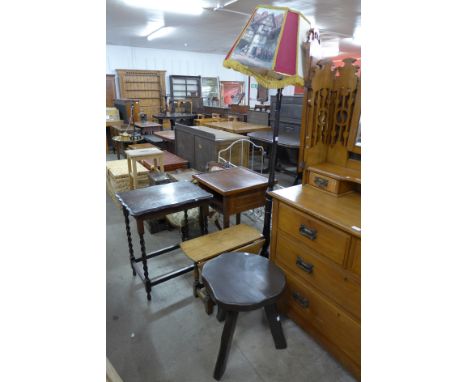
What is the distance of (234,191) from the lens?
Answer: 2.16 m

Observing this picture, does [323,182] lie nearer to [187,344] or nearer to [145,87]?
[187,344]

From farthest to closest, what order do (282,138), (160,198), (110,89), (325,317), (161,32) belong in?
(110,89), (161,32), (282,138), (160,198), (325,317)

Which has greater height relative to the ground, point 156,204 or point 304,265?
point 156,204

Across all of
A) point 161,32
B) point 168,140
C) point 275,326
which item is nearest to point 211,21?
point 161,32

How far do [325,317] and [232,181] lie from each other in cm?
124

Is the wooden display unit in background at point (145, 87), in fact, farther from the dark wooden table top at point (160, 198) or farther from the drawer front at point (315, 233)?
the drawer front at point (315, 233)

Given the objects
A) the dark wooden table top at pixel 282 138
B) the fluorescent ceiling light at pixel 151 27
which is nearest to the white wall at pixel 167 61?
the fluorescent ceiling light at pixel 151 27

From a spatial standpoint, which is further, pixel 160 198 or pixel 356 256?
pixel 160 198
